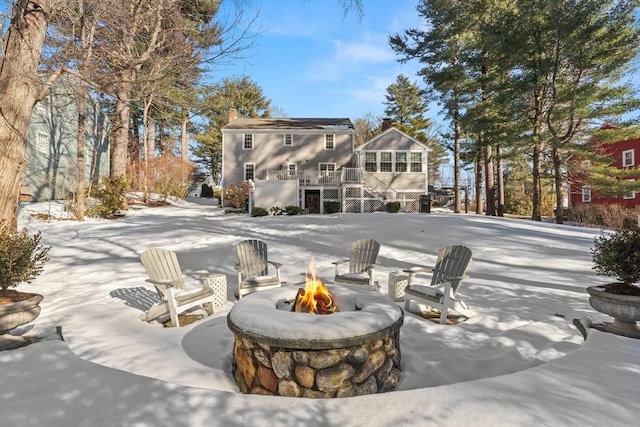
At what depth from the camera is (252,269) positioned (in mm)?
6355

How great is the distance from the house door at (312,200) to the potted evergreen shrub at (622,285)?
1938 centimetres

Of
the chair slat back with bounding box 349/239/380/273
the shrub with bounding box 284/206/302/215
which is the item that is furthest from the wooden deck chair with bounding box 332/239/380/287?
the shrub with bounding box 284/206/302/215

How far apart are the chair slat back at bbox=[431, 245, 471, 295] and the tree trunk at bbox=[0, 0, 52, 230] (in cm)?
683

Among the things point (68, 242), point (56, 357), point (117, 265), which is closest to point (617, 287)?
point (56, 357)

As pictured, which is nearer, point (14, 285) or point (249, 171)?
point (14, 285)

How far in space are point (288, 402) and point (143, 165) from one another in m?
24.7

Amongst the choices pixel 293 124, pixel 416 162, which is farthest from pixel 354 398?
pixel 293 124

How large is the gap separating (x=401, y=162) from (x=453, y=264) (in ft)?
63.8

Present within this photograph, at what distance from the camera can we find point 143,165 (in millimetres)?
23609

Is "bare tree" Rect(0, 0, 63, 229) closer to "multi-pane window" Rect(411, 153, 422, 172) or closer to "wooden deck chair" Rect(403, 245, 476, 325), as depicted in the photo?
"wooden deck chair" Rect(403, 245, 476, 325)

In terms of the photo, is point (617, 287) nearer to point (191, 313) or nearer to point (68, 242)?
point (191, 313)

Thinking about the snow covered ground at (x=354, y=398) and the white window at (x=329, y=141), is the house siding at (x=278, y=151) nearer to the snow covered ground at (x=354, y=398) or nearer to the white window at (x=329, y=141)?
the white window at (x=329, y=141)

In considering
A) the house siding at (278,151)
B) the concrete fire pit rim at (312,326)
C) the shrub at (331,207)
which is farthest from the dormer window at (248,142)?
the concrete fire pit rim at (312,326)

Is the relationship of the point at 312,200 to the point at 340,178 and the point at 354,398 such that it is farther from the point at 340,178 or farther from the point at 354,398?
the point at 354,398
